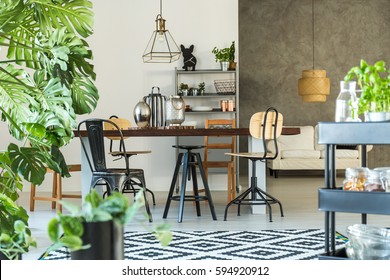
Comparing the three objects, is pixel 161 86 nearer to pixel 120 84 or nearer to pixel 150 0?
pixel 120 84

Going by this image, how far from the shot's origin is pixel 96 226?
0.80 meters

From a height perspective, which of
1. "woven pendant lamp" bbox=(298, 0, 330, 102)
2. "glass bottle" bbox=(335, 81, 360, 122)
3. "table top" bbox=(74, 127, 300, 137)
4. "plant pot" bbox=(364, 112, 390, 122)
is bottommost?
"table top" bbox=(74, 127, 300, 137)

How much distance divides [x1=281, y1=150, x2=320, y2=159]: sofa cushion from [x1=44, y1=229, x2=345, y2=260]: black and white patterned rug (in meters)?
6.13

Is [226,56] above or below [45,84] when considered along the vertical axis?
above

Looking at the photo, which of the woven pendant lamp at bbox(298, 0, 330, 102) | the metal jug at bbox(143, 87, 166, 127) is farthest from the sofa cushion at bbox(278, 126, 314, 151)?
the metal jug at bbox(143, 87, 166, 127)

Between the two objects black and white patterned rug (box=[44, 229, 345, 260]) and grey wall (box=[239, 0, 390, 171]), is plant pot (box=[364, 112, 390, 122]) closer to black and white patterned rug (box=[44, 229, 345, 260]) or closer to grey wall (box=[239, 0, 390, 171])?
black and white patterned rug (box=[44, 229, 345, 260])

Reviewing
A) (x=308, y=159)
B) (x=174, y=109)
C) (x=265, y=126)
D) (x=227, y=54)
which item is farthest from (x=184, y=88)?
(x=308, y=159)

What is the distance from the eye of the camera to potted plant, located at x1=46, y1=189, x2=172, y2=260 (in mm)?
791

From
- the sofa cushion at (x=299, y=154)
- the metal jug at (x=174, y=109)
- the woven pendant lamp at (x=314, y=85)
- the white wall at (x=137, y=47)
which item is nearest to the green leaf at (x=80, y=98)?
the metal jug at (x=174, y=109)

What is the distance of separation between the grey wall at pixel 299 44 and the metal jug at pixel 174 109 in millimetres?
6146

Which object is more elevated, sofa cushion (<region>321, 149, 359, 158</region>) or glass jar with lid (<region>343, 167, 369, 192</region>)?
glass jar with lid (<region>343, 167, 369, 192</region>)

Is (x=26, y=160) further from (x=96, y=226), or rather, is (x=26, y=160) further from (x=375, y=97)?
(x=96, y=226)

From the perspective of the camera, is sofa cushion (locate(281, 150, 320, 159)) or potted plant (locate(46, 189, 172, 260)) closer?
potted plant (locate(46, 189, 172, 260))

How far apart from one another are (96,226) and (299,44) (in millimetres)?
12307
